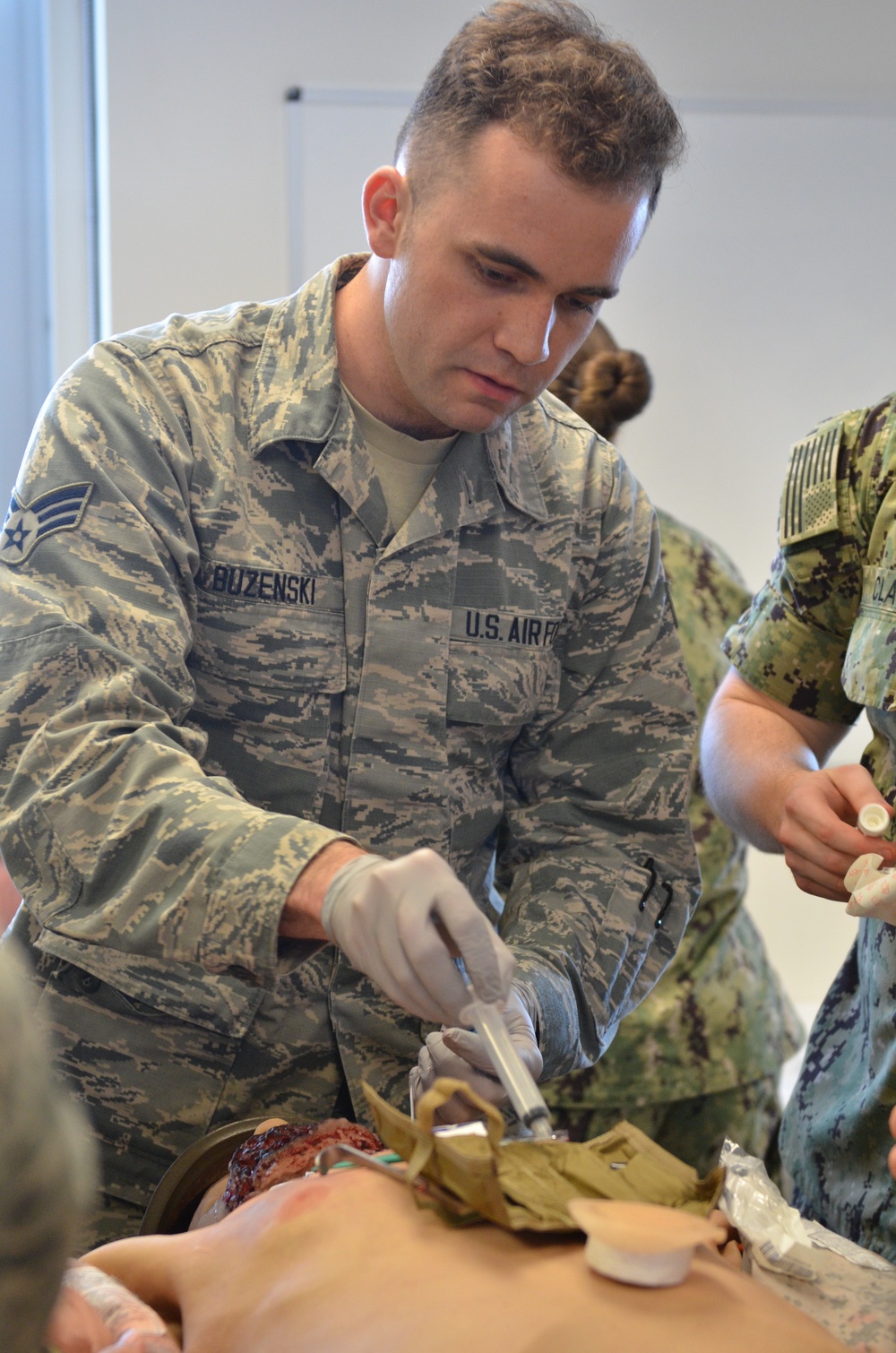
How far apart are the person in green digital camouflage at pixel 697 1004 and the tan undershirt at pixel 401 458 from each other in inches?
32.9

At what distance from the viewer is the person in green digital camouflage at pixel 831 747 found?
1482 mm

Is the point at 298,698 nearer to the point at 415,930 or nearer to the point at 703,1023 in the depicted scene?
the point at 415,930

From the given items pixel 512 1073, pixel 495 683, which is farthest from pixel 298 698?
pixel 512 1073

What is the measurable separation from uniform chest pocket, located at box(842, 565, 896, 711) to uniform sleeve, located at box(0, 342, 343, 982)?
27.5 inches

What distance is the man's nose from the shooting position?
4.54 ft

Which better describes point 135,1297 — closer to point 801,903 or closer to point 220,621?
point 220,621

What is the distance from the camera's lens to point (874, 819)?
1401 millimetres

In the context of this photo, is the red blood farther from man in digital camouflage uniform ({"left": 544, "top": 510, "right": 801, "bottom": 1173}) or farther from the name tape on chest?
man in digital camouflage uniform ({"left": 544, "top": 510, "right": 801, "bottom": 1173})

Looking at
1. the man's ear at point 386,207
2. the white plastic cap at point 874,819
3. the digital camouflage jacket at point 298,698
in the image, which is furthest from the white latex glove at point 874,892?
the man's ear at point 386,207

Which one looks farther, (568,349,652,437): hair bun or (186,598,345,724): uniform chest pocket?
(568,349,652,437): hair bun

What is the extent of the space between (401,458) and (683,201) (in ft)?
8.02

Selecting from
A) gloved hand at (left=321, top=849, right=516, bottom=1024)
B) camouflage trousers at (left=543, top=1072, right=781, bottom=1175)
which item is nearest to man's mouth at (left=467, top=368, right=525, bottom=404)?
gloved hand at (left=321, top=849, right=516, bottom=1024)

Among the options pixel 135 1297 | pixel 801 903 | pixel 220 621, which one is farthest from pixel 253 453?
pixel 801 903

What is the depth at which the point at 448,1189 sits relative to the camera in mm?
1019
